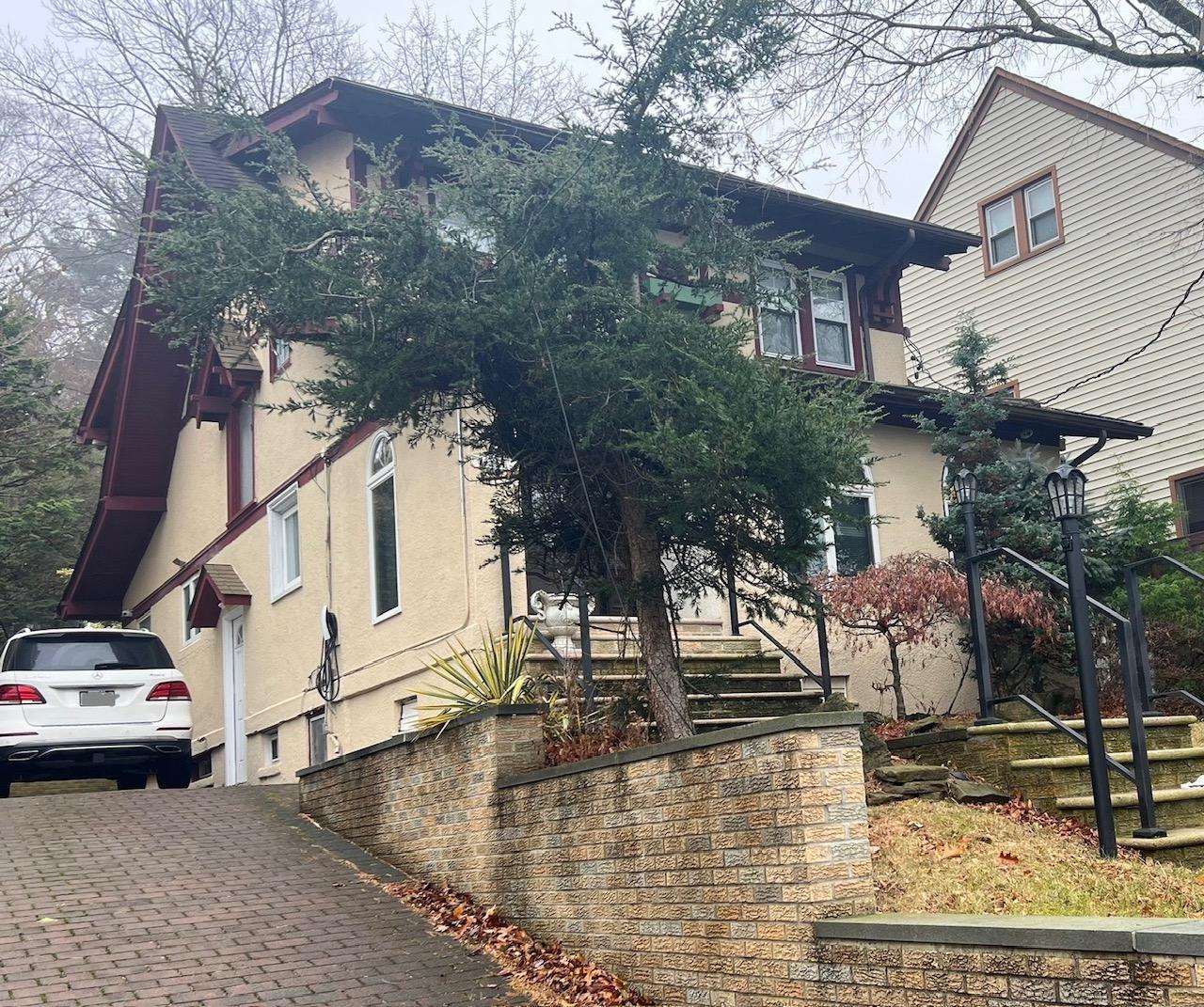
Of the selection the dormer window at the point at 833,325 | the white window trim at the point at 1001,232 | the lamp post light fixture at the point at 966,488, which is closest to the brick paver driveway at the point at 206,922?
the lamp post light fixture at the point at 966,488

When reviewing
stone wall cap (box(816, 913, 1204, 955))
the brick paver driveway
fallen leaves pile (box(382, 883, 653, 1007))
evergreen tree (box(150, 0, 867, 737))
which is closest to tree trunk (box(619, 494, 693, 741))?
evergreen tree (box(150, 0, 867, 737))

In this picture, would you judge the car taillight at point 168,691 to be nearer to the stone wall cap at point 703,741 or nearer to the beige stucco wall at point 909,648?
the beige stucco wall at point 909,648

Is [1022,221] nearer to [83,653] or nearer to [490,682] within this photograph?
[83,653]

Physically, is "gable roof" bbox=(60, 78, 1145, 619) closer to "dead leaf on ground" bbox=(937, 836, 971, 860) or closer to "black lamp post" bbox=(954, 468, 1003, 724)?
"black lamp post" bbox=(954, 468, 1003, 724)

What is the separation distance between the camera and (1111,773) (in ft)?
31.9

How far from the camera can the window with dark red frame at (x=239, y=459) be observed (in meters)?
19.3

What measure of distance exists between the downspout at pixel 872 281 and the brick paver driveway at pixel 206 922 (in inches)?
357

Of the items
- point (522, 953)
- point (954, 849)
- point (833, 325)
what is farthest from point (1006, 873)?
point (833, 325)

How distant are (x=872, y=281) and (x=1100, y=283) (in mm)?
6127

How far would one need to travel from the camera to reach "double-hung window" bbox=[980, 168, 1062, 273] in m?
22.8

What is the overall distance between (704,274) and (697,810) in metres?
4.09

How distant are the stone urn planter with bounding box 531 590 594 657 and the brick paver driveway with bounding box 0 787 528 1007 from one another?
2.40 metres

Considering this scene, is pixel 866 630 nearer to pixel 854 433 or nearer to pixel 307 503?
pixel 854 433

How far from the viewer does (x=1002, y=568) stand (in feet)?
45.0
